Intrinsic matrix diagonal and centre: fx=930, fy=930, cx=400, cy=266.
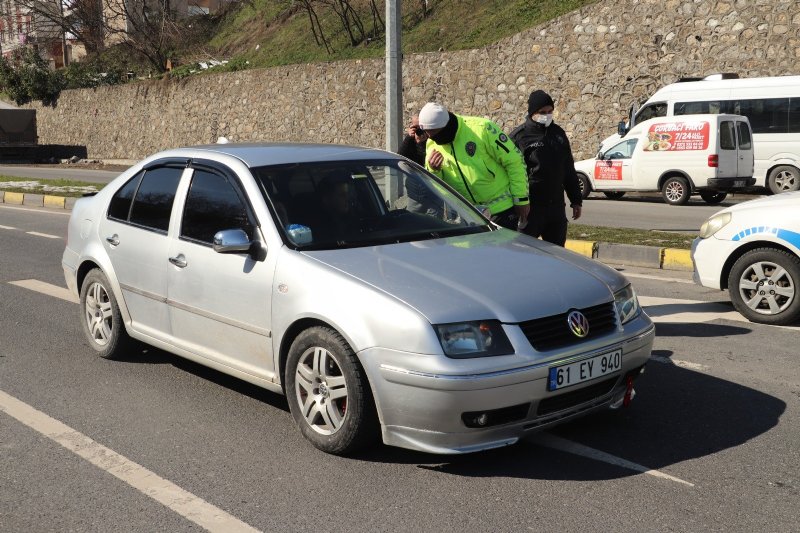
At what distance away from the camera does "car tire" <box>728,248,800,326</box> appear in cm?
708

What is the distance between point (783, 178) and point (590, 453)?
55.4 feet

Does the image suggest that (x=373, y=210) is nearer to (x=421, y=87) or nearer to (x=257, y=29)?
(x=421, y=87)

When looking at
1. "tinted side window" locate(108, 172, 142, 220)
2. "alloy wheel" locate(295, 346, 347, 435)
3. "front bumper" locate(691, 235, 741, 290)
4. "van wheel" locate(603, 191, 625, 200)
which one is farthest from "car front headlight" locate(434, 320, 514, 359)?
"van wheel" locate(603, 191, 625, 200)

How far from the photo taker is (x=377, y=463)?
440 centimetres

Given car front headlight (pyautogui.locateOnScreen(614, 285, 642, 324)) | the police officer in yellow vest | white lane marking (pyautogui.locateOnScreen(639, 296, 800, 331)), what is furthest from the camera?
white lane marking (pyautogui.locateOnScreen(639, 296, 800, 331))

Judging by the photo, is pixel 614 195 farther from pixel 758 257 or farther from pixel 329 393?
pixel 329 393

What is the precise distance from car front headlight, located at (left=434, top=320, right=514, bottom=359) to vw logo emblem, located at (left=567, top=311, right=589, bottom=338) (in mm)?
366

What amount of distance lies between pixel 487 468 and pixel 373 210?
1688mm

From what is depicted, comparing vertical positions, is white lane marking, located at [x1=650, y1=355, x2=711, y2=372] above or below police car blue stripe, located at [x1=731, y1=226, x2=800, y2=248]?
below

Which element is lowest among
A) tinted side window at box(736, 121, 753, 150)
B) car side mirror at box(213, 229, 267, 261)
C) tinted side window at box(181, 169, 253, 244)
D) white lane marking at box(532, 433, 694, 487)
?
white lane marking at box(532, 433, 694, 487)

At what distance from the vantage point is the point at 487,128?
21.4 ft

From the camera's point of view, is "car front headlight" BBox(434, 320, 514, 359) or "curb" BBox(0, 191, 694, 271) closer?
"car front headlight" BBox(434, 320, 514, 359)

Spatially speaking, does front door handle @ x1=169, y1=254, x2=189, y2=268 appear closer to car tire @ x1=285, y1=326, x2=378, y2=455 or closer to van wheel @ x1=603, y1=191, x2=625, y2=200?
car tire @ x1=285, y1=326, x2=378, y2=455

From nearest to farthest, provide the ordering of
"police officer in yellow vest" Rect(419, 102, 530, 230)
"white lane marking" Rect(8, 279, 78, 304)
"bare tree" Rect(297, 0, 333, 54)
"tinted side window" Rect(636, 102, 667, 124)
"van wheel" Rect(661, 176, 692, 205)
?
"police officer in yellow vest" Rect(419, 102, 530, 230)
"white lane marking" Rect(8, 279, 78, 304)
"van wheel" Rect(661, 176, 692, 205)
"tinted side window" Rect(636, 102, 667, 124)
"bare tree" Rect(297, 0, 333, 54)
